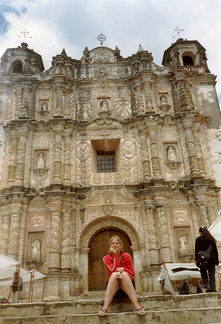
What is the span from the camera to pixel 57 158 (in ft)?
42.8

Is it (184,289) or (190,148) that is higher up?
(190,148)

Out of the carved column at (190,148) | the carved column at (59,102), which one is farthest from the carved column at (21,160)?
the carved column at (190,148)

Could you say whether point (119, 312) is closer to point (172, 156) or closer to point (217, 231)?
point (217, 231)

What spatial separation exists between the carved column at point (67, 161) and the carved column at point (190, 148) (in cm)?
506

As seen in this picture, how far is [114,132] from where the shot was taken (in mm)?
13953

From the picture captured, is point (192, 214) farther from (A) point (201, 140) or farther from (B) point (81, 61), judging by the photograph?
(B) point (81, 61)

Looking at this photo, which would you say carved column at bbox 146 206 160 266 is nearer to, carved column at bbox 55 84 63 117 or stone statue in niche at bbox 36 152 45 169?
stone statue in niche at bbox 36 152 45 169

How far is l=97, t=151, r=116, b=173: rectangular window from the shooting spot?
13852 millimetres

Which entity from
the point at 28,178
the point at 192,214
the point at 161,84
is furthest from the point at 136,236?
the point at 161,84

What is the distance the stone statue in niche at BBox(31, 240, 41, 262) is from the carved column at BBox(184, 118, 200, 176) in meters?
6.67

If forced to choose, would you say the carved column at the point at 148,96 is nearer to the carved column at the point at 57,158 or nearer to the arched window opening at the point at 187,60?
the arched window opening at the point at 187,60

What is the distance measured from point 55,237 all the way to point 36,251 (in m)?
0.88

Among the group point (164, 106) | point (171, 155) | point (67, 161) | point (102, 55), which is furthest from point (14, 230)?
point (102, 55)

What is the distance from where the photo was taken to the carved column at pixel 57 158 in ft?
41.4
